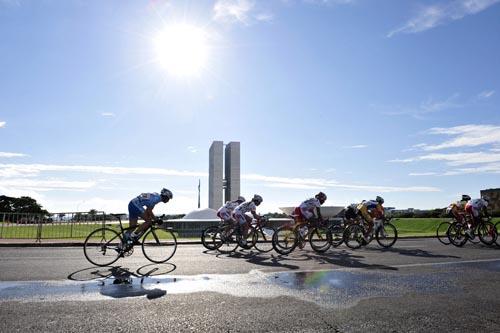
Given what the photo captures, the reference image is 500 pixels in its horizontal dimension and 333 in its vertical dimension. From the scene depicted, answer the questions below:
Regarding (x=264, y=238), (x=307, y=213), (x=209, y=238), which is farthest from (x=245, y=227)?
(x=307, y=213)

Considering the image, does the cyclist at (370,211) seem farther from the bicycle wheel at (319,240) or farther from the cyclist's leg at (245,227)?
the cyclist's leg at (245,227)

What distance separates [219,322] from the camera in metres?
4.66

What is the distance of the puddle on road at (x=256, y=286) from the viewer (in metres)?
6.00

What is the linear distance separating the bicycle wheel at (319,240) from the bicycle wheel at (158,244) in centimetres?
467

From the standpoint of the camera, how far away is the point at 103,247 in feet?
31.2

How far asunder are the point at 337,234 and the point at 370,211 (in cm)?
208

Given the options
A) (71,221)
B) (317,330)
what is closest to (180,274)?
(317,330)

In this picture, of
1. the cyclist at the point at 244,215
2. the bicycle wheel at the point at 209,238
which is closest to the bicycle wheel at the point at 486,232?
the cyclist at the point at 244,215

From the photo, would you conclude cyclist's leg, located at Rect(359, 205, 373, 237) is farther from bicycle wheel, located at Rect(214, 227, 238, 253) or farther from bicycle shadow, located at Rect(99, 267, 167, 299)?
bicycle shadow, located at Rect(99, 267, 167, 299)

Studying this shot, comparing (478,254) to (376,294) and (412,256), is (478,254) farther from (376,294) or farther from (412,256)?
(376,294)

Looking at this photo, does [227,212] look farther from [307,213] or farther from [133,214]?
[133,214]

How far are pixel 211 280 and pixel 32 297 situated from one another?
2.95 m

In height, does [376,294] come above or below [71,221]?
below

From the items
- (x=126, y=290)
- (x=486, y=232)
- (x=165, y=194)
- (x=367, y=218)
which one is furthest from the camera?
(x=486, y=232)
